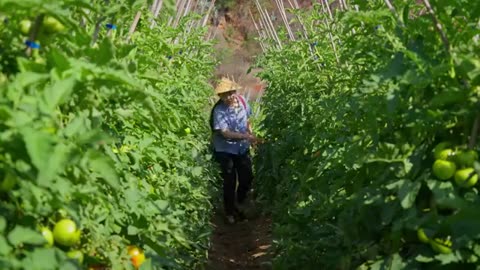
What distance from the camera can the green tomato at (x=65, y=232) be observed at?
1489 millimetres

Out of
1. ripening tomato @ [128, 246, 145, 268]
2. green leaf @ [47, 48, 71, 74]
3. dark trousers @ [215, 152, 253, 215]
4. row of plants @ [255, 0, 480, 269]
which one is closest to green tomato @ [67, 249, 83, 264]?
ripening tomato @ [128, 246, 145, 268]

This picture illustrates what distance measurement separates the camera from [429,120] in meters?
1.82

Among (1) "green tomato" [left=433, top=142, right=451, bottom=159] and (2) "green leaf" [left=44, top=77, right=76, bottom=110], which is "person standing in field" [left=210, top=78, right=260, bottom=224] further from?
(2) "green leaf" [left=44, top=77, right=76, bottom=110]

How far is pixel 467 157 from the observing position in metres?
1.71

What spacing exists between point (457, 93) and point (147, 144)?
1164 millimetres

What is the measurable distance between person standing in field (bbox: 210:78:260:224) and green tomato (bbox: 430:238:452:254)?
3.78 m

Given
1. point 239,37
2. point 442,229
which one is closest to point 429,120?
point 442,229

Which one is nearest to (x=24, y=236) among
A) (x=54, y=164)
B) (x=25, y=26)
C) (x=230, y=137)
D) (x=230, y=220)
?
(x=54, y=164)

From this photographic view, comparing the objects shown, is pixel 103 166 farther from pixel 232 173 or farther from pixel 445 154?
pixel 232 173

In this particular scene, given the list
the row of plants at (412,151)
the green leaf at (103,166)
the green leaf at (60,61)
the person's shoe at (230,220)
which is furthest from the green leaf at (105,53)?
the person's shoe at (230,220)

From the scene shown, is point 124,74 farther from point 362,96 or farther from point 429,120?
point 362,96

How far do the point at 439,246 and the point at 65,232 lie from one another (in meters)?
0.90

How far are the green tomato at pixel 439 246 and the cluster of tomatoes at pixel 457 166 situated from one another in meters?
0.16

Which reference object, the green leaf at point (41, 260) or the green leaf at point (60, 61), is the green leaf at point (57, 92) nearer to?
the green leaf at point (60, 61)
